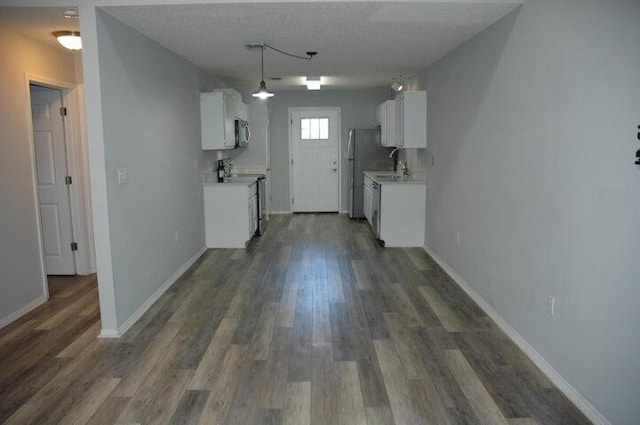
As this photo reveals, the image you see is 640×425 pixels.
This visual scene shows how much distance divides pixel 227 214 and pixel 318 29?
124 inches

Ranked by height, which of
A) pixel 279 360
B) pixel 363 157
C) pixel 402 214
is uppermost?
pixel 363 157

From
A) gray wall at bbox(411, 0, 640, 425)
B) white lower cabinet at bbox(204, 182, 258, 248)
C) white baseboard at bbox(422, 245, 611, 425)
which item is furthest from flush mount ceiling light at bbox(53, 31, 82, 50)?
white baseboard at bbox(422, 245, 611, 425)

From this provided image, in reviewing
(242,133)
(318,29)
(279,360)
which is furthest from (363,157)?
(279,360)

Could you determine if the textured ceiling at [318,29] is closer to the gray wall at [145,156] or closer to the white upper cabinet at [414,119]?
the gray wall at [145,156]

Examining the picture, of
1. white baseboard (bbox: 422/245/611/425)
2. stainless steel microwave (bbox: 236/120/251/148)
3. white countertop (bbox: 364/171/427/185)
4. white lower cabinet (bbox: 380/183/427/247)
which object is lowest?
white baseboard (bbox: 422/245/611/425)

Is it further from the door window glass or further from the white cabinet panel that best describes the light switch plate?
the door window glass

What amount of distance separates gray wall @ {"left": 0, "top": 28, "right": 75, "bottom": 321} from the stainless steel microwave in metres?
3.13

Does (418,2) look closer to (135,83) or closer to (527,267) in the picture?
(527,267)

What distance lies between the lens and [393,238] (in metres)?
6.46

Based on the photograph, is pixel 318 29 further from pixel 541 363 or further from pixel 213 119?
pixel 541 363

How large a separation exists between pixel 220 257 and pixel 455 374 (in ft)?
12.1

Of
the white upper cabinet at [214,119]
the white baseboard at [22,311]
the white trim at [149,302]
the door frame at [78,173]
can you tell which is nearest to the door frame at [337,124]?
the white upper cabinet at [214,119]

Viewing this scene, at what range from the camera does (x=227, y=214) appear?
6.39 metres

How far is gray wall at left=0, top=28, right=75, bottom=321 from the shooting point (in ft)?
12.5
